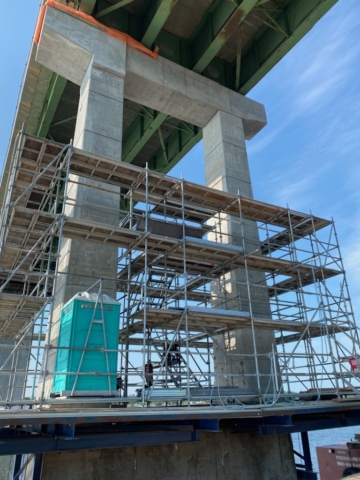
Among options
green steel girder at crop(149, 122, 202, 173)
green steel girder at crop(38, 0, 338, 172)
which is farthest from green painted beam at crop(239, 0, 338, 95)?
green steel girder at crop(149, 122, 202, 173)

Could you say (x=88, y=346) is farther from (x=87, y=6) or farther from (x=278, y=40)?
(x=278, y=40)

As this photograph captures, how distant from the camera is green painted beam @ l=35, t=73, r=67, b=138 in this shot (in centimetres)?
1639

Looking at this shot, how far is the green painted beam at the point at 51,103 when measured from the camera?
16.4 meters

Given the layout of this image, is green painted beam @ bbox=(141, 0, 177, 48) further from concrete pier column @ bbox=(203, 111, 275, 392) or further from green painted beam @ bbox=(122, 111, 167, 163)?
concrete pier column @ bbox=(203, 111, 275, 392)

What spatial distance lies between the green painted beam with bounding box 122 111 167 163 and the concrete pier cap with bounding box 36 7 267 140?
174cm

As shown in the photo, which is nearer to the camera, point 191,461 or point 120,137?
point 191,461

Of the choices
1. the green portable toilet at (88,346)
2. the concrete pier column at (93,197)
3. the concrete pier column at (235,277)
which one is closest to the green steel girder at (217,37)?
the concrete pier column at (235,277)

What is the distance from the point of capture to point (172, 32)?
57.4 feet

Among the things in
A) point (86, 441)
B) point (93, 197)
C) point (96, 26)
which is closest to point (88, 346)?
point (86, 441)

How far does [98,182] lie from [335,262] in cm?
924

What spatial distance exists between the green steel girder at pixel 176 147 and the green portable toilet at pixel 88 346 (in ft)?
40.9

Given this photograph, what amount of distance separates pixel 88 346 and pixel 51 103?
485 inches

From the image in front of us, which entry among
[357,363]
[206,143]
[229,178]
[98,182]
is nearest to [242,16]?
[206,143]

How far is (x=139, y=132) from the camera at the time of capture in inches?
773
